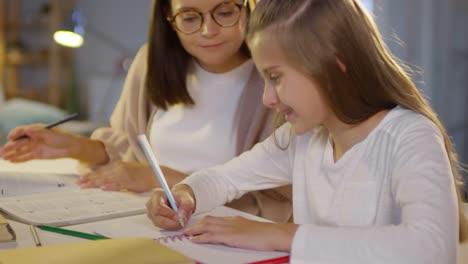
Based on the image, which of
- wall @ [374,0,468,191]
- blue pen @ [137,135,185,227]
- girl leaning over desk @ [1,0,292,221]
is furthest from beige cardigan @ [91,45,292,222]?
wall @ [374,0,468,191]

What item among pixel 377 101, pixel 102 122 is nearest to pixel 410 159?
pixel 377 101

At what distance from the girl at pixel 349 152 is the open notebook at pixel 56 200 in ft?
0.39

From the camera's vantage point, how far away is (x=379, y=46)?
109 cm

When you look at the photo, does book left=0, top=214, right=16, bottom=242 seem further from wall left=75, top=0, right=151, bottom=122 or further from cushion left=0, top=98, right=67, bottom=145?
wall left=75, top=0, right=151, bottom=122

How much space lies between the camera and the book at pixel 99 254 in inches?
34.3

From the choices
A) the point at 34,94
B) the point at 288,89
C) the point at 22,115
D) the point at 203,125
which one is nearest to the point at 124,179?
the point at 203,125

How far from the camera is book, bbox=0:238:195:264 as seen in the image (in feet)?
2.86

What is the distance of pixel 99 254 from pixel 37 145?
0.81m

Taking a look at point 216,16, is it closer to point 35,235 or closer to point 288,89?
point 288,89

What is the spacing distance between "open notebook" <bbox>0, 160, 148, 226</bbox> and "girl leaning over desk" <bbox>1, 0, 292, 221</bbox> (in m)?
0.07

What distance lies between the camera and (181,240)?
3.41 ft

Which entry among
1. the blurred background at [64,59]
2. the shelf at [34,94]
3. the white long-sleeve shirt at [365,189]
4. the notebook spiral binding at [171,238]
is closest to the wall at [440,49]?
the blurred background at [64,59]

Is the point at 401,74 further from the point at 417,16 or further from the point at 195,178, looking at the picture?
the point at 417,16

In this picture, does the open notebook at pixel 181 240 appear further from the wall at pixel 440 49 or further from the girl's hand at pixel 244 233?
the wall at pixel 440 49
